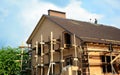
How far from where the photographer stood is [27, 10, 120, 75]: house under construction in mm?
25513

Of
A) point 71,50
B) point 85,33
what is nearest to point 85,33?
point 85,33

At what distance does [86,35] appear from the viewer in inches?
1068

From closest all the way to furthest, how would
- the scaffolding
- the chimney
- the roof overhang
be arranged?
the scaffolding < the roof overhang < the chimney

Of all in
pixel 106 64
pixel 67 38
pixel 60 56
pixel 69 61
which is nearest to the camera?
pixel 106 64

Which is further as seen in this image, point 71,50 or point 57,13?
point 57,13

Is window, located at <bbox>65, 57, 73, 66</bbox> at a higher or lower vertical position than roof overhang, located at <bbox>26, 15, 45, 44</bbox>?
lower

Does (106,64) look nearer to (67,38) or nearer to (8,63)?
(67,38)

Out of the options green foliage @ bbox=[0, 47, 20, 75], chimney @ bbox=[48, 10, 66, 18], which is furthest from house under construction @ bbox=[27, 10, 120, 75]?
green foliage @ bbox=[0, 47, 20, 75]

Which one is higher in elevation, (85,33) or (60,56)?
(85,33)

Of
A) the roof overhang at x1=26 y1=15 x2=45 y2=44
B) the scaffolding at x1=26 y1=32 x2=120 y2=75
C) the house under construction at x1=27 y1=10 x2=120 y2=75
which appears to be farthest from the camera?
the roof overhang at x1=26 y1=15 x2=45 y2=44

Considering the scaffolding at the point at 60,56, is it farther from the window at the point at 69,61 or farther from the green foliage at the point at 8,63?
the green foliage at the point at 8,63

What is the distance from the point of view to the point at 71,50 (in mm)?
26766

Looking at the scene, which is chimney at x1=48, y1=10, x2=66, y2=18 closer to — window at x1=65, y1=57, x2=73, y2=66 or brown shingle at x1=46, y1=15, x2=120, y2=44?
brown shingle at x1=46, y1=15, x2=120, y2=44

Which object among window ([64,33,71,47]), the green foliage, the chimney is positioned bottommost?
the green foliage
